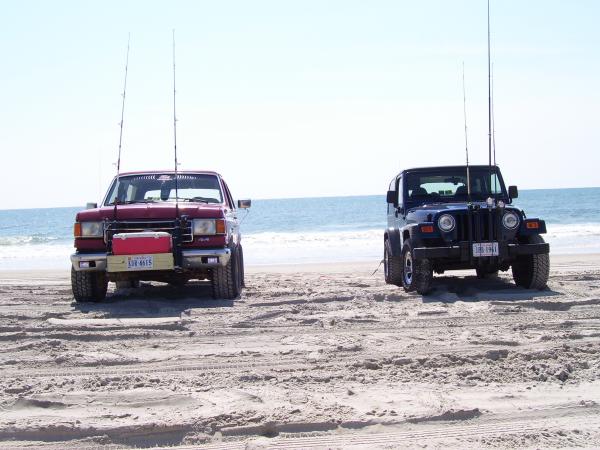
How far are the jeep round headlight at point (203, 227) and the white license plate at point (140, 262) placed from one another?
62 centimetres

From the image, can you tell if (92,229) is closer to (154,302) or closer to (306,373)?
(154,302)

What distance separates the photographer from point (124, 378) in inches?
179

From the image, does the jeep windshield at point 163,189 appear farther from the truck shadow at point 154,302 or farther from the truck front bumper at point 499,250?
the truck front bumper at point 499,250

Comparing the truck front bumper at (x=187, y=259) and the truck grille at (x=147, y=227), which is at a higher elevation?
the truck grille at (x=147, y=227)

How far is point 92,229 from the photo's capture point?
26.0 ft

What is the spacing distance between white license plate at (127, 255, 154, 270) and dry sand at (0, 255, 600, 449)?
479 millimetres

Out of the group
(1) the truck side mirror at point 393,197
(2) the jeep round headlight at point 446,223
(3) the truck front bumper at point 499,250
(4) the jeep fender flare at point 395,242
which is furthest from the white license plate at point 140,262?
(1) the truck side mirror at point 393,197

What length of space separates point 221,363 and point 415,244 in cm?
413

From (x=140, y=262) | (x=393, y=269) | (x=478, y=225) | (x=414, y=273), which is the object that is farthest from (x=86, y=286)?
(x=478, y=225)

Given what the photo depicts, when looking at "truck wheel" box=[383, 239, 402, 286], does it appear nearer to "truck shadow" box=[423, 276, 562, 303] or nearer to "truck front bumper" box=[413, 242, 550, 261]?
"truck shadow" box=[423, 276, 562, 303]

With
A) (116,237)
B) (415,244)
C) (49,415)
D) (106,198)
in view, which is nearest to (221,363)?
(49,415)

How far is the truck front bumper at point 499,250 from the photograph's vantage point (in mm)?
8266

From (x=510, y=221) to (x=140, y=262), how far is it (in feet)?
14.5

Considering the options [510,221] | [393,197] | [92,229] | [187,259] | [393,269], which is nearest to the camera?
[187,259]
